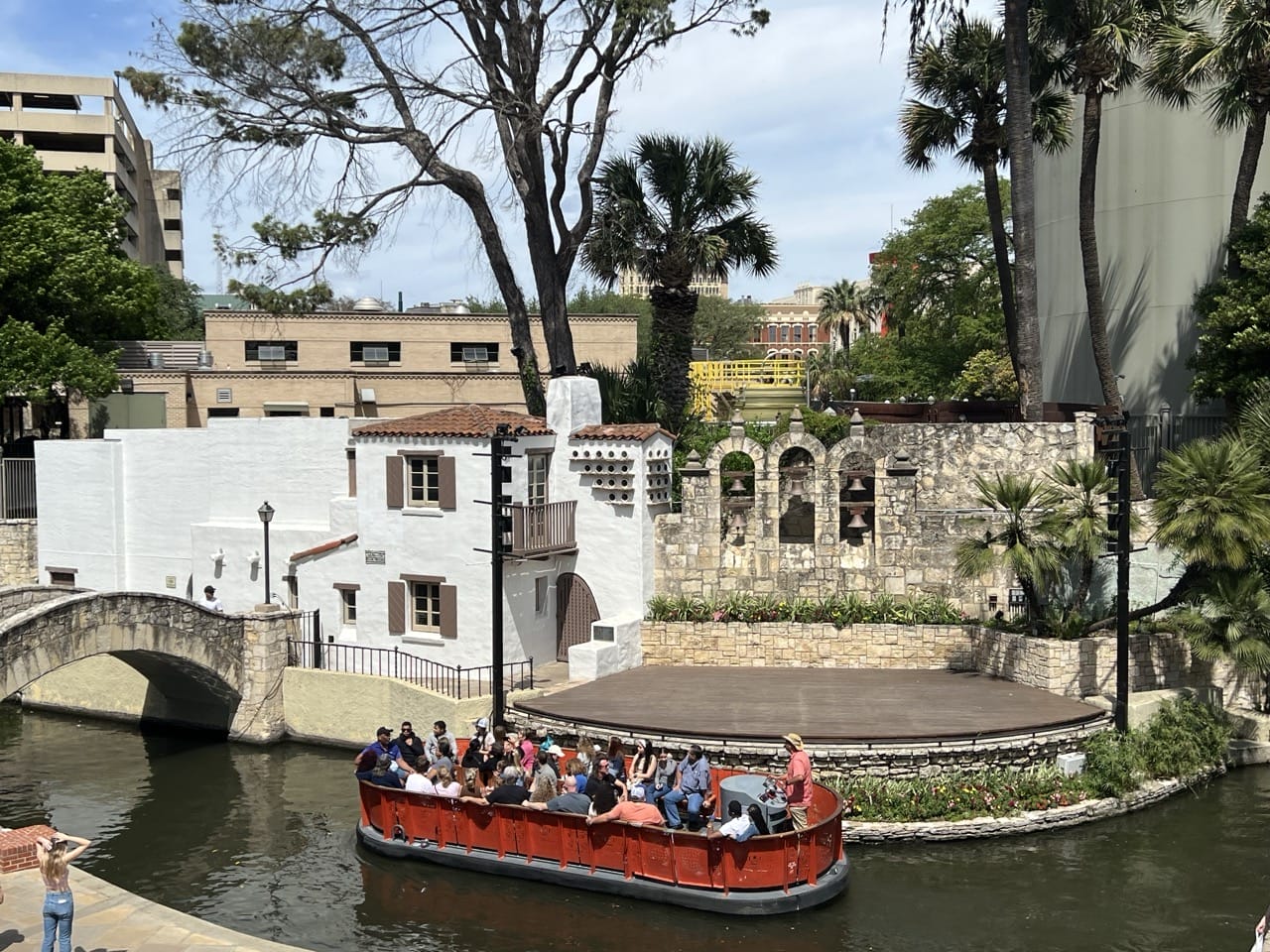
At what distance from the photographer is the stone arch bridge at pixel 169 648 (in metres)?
24.3

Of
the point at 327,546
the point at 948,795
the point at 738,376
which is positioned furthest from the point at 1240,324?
the point at 738,376

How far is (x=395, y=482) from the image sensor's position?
29078 millimetres

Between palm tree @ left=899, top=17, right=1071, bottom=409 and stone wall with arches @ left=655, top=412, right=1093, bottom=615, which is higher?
palm tree @ left=899, top=17, right=1071, bottom=409

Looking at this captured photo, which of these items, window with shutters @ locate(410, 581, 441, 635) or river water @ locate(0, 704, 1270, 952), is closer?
river water @ locate(0, 704, 1270, 952)

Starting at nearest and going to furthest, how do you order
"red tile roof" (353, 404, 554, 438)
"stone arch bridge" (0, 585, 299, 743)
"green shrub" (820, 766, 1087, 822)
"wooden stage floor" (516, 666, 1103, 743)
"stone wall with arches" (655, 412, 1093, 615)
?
"green shrub" (820, 766, 1087, 822)
"wooden stage floor" (516, 666, 1103, 743)
"stone arch bridge" (0, 585, 299, 743)
"stone wall with arches" (655, 412, 1093, 615)
"red tile roof" (353, 404, 554, 438)

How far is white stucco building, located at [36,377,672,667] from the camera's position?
2831 centimetres

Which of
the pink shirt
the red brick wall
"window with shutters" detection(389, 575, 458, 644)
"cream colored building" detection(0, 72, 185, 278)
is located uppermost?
"cream colored building" detection(0, 72, 185, 278)

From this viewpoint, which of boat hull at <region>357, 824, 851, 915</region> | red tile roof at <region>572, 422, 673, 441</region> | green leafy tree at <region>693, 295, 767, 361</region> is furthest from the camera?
green leafy tree at <region>693, 295, 767, 361</region>

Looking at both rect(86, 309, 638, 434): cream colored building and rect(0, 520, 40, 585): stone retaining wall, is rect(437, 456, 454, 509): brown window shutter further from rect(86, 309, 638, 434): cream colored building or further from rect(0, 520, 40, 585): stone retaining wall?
rect(0, 520, 40, 585): stone retaining wall

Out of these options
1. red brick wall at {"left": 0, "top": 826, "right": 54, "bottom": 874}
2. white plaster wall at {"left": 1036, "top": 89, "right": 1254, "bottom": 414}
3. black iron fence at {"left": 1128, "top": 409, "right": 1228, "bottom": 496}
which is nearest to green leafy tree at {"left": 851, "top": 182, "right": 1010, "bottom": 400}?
white plaster wall at {"left": 1036, "top": 89, "right": 1254, "bottom": 414}

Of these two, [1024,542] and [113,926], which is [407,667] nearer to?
[113,926]

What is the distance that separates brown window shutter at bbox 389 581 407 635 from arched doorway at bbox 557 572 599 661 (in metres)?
3.51

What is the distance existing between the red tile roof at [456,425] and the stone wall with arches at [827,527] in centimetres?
373

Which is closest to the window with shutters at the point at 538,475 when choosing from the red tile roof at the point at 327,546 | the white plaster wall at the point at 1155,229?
the red tile roof at the point at 327,546
